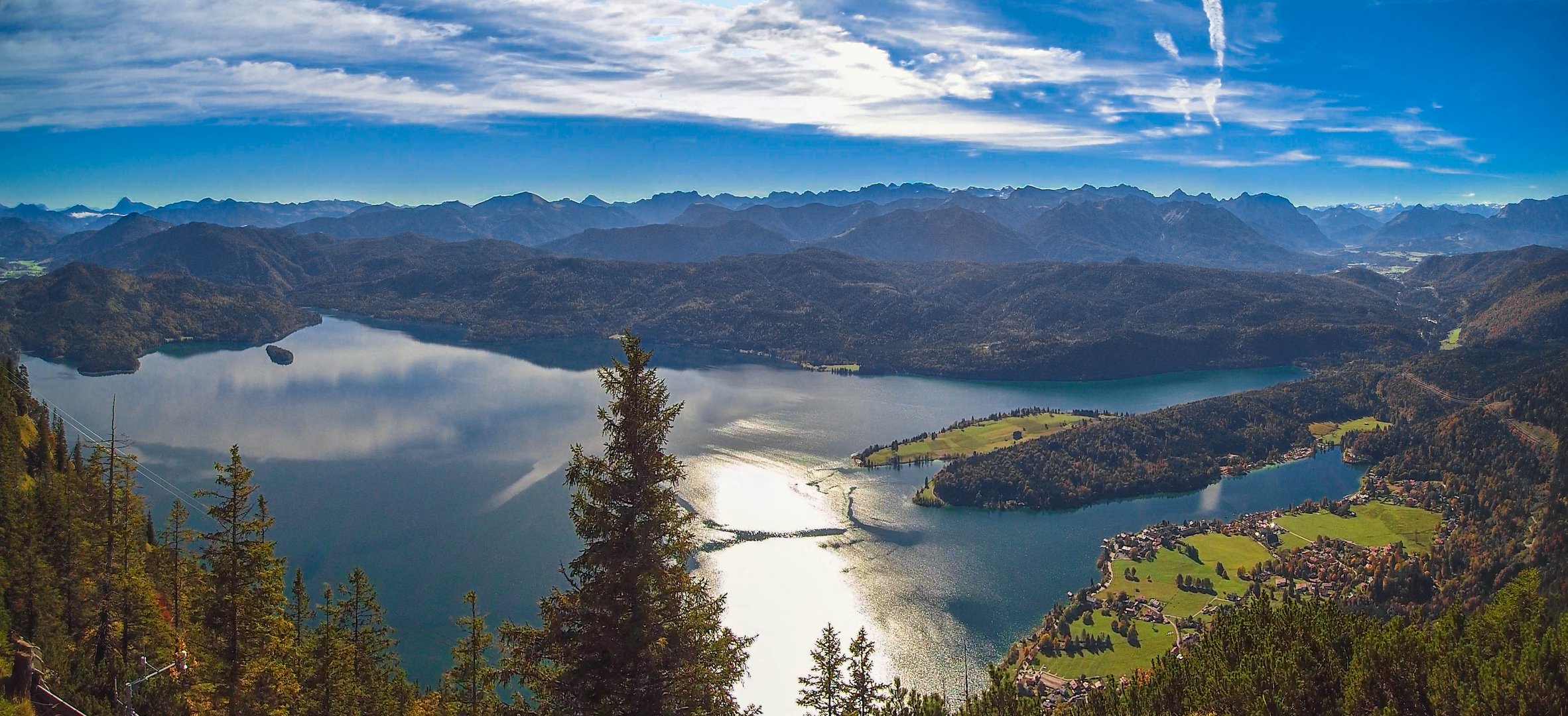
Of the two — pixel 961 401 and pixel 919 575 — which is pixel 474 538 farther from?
pixel 961 401

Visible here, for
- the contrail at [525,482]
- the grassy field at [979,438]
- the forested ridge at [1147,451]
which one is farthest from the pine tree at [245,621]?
the grassy field at [979,438]

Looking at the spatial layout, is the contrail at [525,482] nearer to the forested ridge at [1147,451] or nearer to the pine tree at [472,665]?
the forested ridge at [1147,451]

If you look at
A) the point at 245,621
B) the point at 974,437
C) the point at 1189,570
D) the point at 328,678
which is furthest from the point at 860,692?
the point at 974,437

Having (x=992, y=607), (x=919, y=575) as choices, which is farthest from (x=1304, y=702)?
(x=919, y=575)

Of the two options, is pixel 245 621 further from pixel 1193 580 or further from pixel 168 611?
pixel 1193 580

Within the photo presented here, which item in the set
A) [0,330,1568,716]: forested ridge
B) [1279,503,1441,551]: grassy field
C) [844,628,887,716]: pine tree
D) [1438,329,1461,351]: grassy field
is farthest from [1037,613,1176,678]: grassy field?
[1438,329,1461,351]: grassy field

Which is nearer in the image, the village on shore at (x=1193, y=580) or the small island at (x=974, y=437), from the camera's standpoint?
the village on shore at (x=1193, y=580)
